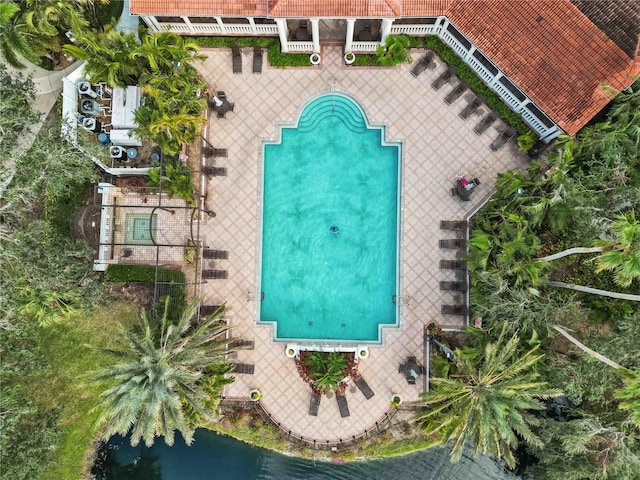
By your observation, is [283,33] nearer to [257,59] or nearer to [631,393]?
[257,59]

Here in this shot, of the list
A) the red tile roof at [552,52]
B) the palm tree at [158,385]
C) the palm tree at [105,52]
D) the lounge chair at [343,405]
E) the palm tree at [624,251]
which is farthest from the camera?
the lounge chair at [343,405]

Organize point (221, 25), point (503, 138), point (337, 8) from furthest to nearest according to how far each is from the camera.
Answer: point (503, 138) < point (221, 25) < point (337, 8)

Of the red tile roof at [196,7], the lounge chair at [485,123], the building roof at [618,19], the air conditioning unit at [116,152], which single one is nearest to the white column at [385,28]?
the red tile roof at [196,7]

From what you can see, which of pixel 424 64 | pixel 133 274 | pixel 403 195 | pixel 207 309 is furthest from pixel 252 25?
pixel 207 309

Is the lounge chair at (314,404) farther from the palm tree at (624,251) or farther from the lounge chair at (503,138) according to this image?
the lounge chair at (503,138)

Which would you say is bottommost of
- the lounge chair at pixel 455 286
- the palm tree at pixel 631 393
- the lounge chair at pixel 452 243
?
the palm tree at pixel 631 393

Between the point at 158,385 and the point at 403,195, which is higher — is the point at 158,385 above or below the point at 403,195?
below

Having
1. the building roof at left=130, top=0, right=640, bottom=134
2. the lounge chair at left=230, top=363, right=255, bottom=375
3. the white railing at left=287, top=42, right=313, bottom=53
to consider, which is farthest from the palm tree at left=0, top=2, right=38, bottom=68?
the lounge chair at left=230, top=363, right=255, bottom=375
